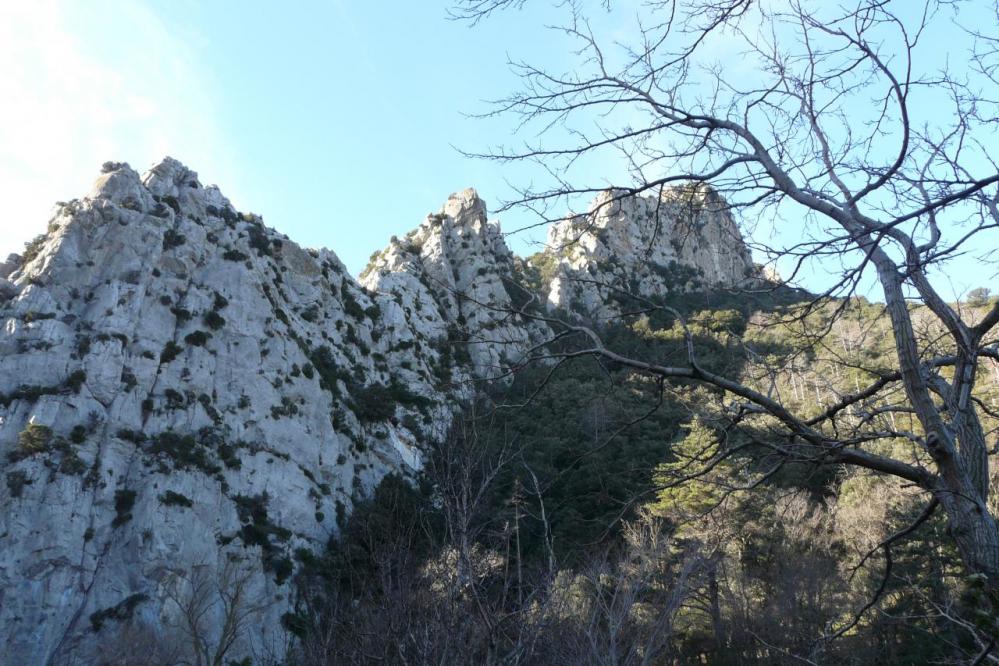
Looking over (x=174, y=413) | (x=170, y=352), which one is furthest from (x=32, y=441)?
(x=170, y=352)

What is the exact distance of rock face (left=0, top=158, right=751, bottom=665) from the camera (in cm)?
1730

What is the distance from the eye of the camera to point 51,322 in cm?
2123

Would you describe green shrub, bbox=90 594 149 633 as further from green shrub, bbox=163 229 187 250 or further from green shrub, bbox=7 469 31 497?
green shrub, bbox=163 229 187 250

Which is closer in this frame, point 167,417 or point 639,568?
point 639,568

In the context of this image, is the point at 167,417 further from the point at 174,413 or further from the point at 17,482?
the point at 17,482

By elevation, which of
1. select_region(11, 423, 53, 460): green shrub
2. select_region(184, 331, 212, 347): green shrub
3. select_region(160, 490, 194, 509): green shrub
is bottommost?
select_region(160, 490, 194, 509): green shrub

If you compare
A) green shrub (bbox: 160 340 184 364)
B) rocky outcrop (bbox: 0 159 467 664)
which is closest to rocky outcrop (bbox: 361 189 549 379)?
rocky outcrop (bbox: 0 159 467 664)

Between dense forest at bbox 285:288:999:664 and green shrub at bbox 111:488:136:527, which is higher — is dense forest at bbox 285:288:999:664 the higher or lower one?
the higher one

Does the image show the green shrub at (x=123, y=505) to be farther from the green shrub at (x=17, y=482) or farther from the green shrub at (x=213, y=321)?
the green shrub at (x=213, y=321)

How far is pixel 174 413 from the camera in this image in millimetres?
21703

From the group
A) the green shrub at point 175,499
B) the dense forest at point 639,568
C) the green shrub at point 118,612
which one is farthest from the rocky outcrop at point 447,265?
the green shrub at point 118,612

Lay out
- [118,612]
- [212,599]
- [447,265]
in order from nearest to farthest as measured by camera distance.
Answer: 1. [118,612]
2. [212,599]
3. [447,265]

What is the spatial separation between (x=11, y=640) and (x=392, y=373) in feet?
61.5

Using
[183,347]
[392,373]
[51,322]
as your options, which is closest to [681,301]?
[392,373]
